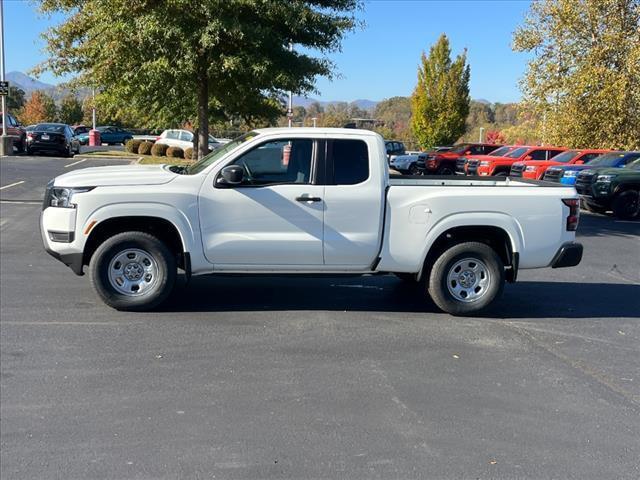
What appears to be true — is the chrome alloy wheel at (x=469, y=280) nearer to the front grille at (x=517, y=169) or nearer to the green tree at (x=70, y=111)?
the front grille at (x=517, y=169)

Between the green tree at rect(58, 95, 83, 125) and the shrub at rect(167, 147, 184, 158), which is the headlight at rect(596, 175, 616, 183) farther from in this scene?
the green tree at rect(58, 95, 83, 125)

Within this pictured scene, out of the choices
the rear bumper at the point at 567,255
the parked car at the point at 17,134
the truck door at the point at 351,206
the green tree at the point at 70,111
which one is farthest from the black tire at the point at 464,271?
the green tree at the point at 70,111

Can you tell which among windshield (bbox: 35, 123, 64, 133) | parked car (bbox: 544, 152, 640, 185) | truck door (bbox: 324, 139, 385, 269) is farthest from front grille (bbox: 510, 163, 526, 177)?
windshield (bbox: 35, 123, 64, 133)

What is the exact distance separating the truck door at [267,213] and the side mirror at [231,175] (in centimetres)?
9

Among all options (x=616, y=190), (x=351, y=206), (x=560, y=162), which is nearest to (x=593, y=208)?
(x=616, y=190)

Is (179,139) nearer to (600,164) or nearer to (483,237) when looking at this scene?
(600,164)

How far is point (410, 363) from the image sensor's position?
542 centimetres

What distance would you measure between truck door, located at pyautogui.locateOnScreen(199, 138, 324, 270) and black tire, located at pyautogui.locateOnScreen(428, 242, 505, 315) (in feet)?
4.25

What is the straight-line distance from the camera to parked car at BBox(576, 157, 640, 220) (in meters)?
16.2

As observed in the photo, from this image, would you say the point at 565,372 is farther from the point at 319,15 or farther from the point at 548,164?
the point at 548,164

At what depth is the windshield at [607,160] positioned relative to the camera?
18141 millimetres

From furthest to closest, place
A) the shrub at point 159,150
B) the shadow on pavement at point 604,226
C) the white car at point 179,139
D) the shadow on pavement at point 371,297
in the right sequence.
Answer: the white car at point 179,139 < the shrub at point 159,150 < the shadow on pavement at point 604,226 < the shadow on pavement at point 371,297

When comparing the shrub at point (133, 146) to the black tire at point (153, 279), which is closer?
the black tire at point (153, 279)

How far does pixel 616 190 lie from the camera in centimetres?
1623
